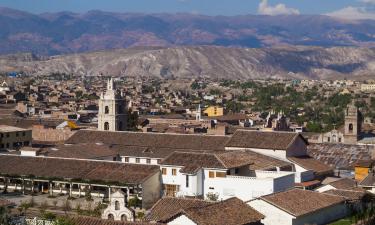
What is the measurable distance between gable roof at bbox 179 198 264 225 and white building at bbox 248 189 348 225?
102 cm

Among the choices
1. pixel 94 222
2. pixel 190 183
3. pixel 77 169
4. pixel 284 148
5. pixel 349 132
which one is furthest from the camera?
pixel 349 132

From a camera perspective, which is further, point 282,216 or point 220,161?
point 220,161

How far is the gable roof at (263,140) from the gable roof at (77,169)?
25.2 feet

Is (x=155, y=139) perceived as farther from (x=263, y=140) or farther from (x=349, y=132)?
(x=349, y=132)

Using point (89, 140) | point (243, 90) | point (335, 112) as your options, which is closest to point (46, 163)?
point (89, 140)

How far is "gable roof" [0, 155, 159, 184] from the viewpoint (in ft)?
153

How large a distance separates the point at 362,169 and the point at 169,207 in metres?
21.0

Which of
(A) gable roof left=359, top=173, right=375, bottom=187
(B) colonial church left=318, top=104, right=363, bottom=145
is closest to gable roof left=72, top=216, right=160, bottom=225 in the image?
(A) gable roof left=359, top=173, right=375, bottom=187

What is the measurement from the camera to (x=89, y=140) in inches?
2377

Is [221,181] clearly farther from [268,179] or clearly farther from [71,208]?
[71,208]

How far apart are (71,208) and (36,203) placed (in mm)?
2695

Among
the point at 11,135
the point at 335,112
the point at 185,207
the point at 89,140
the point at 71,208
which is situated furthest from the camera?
the point at 335,112

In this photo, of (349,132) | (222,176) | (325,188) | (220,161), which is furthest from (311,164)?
(349,132)

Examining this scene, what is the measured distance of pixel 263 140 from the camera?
5256 cm
